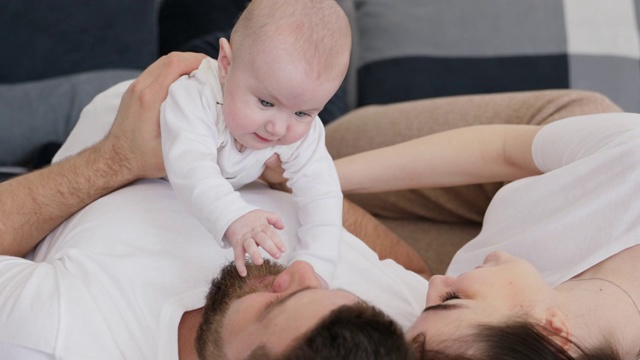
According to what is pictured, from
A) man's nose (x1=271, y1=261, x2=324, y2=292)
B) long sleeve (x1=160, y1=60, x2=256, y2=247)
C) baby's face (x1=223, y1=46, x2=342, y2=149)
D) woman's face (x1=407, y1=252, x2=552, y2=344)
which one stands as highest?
baby's face (x1=223, y1=46, x2=342, y2=149)

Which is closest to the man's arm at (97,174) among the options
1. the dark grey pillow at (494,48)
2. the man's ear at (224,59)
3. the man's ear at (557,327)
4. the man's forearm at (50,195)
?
the man's forearm at (50,195)

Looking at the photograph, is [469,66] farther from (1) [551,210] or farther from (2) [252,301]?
(2) [252,301]

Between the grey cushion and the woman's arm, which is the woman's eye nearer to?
the woman's arm

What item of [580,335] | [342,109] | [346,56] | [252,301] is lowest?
[342,109]

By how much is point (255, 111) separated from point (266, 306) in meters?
0.30

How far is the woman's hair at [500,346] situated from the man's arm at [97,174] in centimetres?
60

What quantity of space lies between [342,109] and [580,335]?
1.28 metres

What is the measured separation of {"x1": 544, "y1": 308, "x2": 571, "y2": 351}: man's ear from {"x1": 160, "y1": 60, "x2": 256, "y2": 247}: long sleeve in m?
0.45

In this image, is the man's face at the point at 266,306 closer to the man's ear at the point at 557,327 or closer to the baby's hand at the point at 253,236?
the baby's hand at the point at 253,236

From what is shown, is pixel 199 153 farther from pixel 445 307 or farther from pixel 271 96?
pixel 445 307

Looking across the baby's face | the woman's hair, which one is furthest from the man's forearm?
the woman's hair

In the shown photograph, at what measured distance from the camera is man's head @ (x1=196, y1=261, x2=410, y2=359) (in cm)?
95

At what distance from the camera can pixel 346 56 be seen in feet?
4.09

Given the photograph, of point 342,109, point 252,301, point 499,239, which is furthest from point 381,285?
point 342,109
